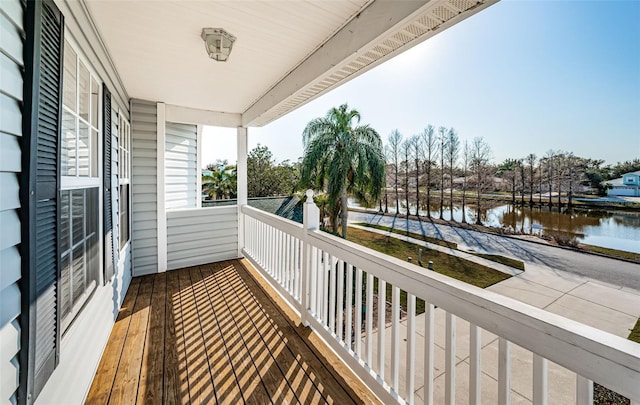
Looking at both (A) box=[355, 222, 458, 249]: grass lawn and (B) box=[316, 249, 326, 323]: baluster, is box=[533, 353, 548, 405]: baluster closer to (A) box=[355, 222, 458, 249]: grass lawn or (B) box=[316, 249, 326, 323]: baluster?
(B) box=[316, 249, 326, 323]: baluster

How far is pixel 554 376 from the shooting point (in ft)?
5.00

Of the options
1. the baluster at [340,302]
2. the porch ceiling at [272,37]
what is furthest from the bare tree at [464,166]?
the baluster at [340,302]

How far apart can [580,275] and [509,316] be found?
2.92 m

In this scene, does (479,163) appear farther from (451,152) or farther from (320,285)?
(320,285)

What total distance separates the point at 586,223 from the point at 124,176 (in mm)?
5192

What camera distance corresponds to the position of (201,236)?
418cm

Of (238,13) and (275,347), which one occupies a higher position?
(238,13)

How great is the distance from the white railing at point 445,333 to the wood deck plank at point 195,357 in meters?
0.90

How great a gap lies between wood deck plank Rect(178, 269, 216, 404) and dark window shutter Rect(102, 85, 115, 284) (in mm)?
823

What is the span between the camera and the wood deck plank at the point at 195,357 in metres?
1.73

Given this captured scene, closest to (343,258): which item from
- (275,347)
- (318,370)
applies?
(318,370)

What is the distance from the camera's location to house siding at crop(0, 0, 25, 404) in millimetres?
773

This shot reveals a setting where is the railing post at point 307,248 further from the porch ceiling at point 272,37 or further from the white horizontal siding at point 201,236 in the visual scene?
the white horizontal siding at point 201,236

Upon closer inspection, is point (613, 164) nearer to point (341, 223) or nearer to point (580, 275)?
point (580, 275)
